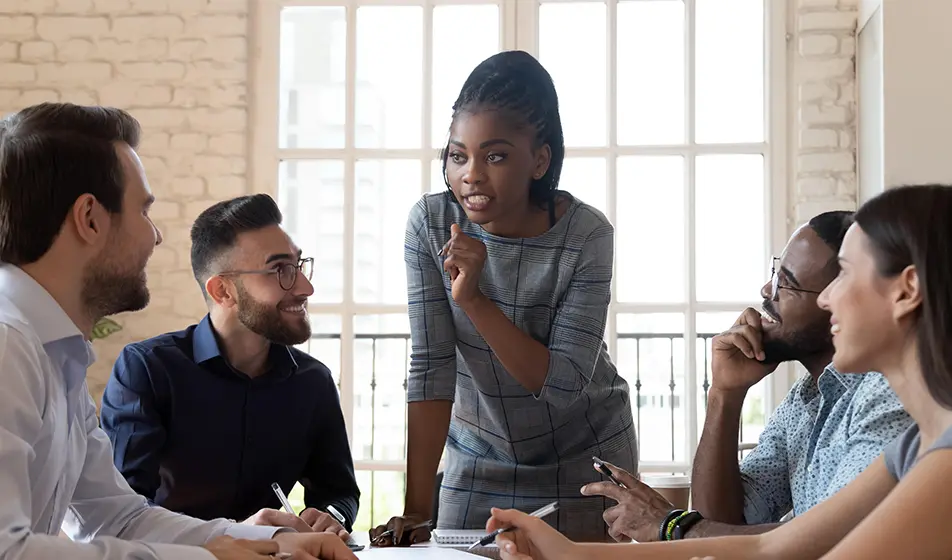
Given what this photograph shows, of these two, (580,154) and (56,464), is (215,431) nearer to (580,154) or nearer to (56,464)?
(56,464)

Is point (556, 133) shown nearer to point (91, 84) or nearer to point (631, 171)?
point (631, 171)

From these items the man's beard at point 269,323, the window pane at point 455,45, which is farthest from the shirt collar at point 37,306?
the window pane at point 455,45

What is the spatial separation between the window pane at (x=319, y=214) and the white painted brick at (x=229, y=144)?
0.18 metres

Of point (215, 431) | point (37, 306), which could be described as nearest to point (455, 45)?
point (215, 431)

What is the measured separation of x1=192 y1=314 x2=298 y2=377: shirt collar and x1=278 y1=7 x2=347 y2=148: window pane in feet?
7.01

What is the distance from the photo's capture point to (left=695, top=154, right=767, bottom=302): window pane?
13.5ft

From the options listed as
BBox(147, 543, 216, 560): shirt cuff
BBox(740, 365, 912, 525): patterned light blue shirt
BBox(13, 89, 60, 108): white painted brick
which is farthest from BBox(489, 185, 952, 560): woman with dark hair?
BBox(13, 89, 60, 108): white painted brick

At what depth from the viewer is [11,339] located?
1.20 meters

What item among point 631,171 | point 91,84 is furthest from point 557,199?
point 91,84

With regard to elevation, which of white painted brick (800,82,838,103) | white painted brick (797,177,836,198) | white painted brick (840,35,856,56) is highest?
white painted brick (840,35,856,56)

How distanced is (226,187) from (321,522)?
2.73 metres

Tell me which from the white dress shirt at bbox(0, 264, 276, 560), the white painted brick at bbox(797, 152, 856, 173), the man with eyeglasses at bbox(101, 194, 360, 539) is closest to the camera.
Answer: the white dress shirt at bbox(0, 264, 276, 560)

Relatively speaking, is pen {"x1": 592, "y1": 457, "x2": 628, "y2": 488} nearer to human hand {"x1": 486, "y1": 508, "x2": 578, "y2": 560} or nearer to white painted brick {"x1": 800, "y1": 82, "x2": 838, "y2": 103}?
human hand {"x1": 486, "y1": 508, "x2": 578, "y2": 560}

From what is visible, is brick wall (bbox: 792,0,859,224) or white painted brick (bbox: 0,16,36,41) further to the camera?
white painted brick (bbox: 0,16,36,41)
